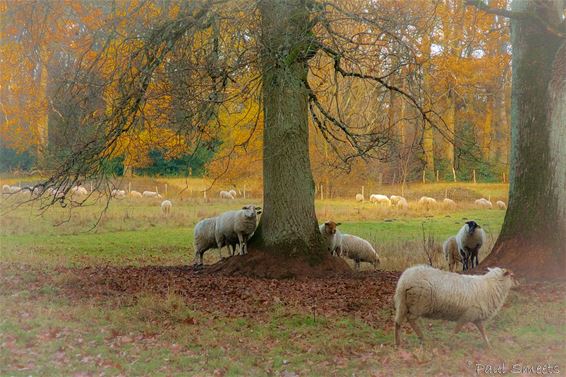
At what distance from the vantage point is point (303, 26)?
34.9ft

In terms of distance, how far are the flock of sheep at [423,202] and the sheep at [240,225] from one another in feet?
57.1

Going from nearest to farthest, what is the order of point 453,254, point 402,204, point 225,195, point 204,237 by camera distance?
point 453,254 < point 204,237 < point 402,204 < point 225,195

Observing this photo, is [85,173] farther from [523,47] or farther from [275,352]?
[523,47]

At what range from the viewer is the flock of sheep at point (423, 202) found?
31.6 metres

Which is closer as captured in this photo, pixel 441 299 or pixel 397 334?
pixel 441 299

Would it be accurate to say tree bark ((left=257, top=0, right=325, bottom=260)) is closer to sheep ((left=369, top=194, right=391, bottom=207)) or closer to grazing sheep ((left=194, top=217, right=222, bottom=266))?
grazing sheep ((left=194, top=217, right=222, bottom=266))

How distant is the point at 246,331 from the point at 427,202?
2508 cm

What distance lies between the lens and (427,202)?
32.5m

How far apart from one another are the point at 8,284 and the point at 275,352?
658cm

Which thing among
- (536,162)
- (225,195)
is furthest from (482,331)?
(225,195)

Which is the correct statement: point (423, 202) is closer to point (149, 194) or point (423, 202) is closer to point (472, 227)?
point (149, 194)

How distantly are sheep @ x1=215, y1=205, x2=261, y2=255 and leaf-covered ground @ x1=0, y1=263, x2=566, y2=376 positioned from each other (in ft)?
10.4

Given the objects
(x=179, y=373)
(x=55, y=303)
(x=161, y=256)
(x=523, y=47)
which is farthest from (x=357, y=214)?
(x=179, y=373)

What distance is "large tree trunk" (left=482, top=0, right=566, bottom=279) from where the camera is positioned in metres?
11.3
